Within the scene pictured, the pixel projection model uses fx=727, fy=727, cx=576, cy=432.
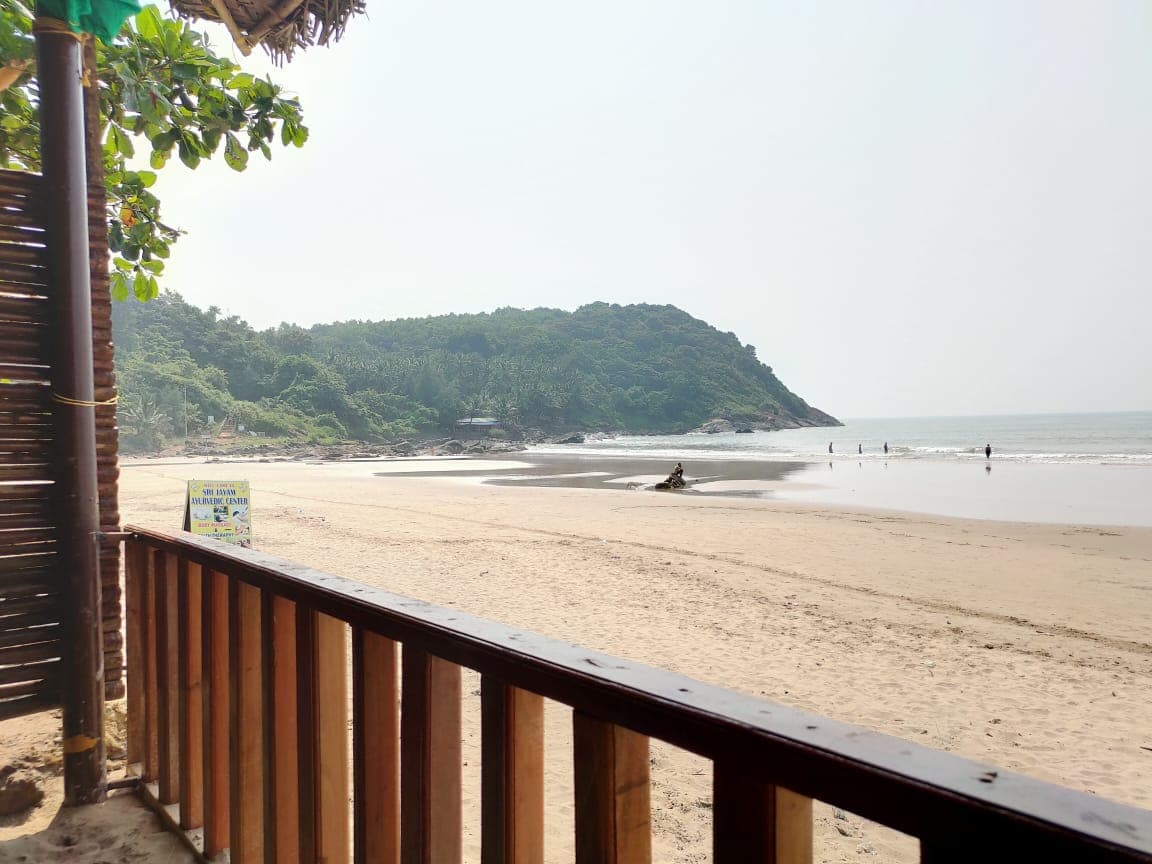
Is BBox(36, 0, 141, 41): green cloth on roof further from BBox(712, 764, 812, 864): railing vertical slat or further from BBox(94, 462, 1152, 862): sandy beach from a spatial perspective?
BBox(94, 462, 1152, 862): sandy beach

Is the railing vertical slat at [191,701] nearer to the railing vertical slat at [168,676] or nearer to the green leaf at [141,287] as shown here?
the railing vertical slat at [168,676]

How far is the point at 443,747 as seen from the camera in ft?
4.14

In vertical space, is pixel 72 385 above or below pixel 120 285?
below

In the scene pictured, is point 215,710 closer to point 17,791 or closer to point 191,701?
point 191,701

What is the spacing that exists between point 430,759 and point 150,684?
186 centimetres

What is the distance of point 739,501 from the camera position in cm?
1939

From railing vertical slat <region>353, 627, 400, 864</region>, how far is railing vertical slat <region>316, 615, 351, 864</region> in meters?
0.16

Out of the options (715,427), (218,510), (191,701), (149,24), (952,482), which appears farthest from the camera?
(715,427)

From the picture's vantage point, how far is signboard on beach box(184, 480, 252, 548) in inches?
183

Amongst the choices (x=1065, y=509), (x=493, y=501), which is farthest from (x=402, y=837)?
(x=1065, y=509)

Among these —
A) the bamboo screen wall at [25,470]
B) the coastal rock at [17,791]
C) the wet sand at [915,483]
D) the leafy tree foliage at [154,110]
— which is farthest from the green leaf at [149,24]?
the wet sand at [915,483]

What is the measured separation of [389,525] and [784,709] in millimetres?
13241

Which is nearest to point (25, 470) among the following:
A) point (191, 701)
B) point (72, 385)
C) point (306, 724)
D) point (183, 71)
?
point (72, 385)

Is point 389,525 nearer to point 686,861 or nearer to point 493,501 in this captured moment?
point 493,501
